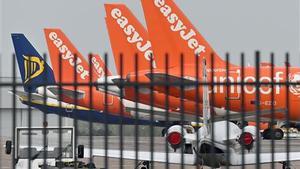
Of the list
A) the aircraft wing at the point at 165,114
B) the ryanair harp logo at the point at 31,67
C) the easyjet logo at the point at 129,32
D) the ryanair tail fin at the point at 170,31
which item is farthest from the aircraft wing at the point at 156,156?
the easyjet logo at the point at 129,32

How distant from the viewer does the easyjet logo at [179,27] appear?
42594 millimetres

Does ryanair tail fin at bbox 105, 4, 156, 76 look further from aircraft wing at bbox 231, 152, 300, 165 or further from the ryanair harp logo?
the ryanair harp logo

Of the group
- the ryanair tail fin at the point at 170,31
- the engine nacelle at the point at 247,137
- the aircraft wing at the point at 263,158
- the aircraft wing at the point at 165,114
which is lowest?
the aircraft wing at the point at 263,158

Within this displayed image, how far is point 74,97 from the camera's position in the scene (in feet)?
29.6

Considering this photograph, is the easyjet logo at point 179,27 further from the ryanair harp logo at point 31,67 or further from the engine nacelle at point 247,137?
the ryanair harp logo at point 31,67

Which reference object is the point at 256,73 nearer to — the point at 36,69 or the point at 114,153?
the point at 36,69

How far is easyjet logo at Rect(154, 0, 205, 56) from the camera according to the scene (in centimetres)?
4259

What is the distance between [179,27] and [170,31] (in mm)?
450

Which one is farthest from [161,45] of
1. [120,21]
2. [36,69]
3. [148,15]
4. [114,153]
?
[36,69]

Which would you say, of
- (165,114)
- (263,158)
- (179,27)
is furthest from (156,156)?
(179,27)

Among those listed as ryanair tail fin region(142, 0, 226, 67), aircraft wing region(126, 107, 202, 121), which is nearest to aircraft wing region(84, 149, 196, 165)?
aircraft wing region(126, 107, 202, 121)

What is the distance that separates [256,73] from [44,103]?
6.37ft

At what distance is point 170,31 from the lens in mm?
43562

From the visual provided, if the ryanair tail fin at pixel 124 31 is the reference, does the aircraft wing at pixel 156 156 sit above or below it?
below
